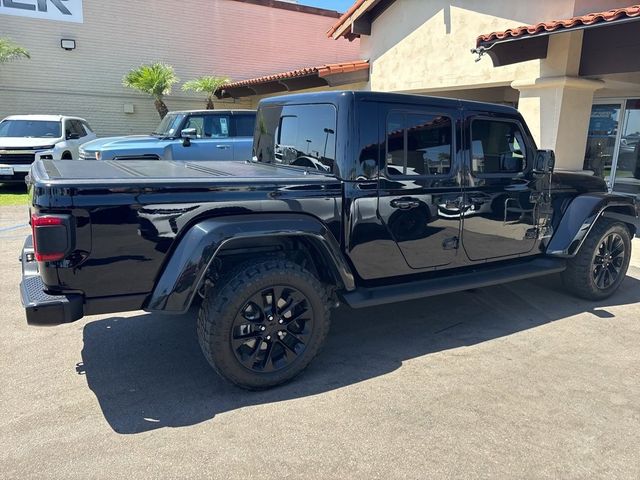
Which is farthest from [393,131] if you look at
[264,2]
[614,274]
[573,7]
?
[264,2]

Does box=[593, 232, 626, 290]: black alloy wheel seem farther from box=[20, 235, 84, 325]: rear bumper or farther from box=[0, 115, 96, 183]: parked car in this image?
box=[0, 115, 96, 183]: parked car

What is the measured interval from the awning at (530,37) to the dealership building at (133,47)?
13993mm

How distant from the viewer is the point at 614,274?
507 centimetres

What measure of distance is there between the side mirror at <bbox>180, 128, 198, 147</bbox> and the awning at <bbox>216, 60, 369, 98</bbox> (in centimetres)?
402

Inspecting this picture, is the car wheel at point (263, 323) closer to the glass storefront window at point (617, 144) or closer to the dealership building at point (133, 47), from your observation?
the glass storefront window at point (617, 144)

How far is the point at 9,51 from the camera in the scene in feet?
50.5

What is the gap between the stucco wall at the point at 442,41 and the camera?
8.26 meters

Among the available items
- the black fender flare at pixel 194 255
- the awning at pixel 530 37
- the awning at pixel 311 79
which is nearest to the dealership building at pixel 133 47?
the awning at pixel 311 79

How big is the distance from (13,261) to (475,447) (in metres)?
5.71

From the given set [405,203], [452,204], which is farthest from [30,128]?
[452,204]

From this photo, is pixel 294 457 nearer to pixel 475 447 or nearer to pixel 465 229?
pixel 475 447

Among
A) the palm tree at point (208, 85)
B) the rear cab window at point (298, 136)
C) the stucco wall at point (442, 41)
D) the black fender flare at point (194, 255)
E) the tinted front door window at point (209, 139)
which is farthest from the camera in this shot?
the palm tree at point (208, 85)

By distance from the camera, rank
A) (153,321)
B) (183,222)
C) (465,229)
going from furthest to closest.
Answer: (153,321) → (465,229) → (183,222)

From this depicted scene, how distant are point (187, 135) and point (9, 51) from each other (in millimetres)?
10557
